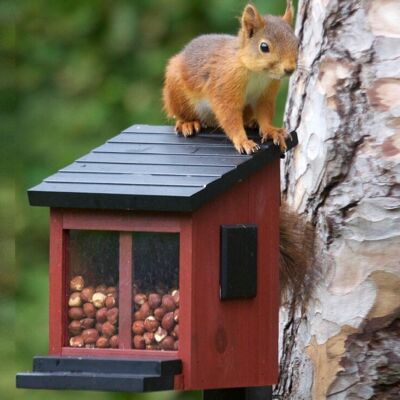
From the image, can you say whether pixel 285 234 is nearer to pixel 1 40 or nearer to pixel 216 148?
pixel 216 148

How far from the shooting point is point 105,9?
18.4ft

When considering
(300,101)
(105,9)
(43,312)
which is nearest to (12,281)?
(43,312)

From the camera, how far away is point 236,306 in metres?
2.93

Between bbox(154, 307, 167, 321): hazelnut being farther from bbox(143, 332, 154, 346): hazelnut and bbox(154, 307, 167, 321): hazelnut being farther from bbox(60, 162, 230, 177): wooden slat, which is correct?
bbox(60, 162, 230, 177): wooden slat

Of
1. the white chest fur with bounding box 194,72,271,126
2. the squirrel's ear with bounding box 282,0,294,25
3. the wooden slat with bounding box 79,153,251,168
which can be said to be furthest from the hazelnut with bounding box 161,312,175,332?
the squirrel's ear with bounding box 282,0,294,25

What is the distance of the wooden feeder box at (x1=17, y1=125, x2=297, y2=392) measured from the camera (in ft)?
9.05

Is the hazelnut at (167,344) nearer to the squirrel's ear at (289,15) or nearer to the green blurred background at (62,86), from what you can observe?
the squirrel's ear at (289,15)

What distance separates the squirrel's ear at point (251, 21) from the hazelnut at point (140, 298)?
675 millimetres

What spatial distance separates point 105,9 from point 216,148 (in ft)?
8.85

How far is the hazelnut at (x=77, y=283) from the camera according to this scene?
287 cm

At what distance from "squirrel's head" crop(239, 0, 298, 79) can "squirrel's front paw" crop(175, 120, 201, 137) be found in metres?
0.20

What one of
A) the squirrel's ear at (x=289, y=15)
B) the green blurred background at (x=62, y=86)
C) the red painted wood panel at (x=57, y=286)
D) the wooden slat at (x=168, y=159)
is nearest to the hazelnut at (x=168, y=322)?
the red painted wood panel at (x=57, y=286)

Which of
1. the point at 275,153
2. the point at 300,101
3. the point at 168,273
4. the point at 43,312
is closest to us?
the point at 168,273

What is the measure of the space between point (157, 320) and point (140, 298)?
6 centimetres
